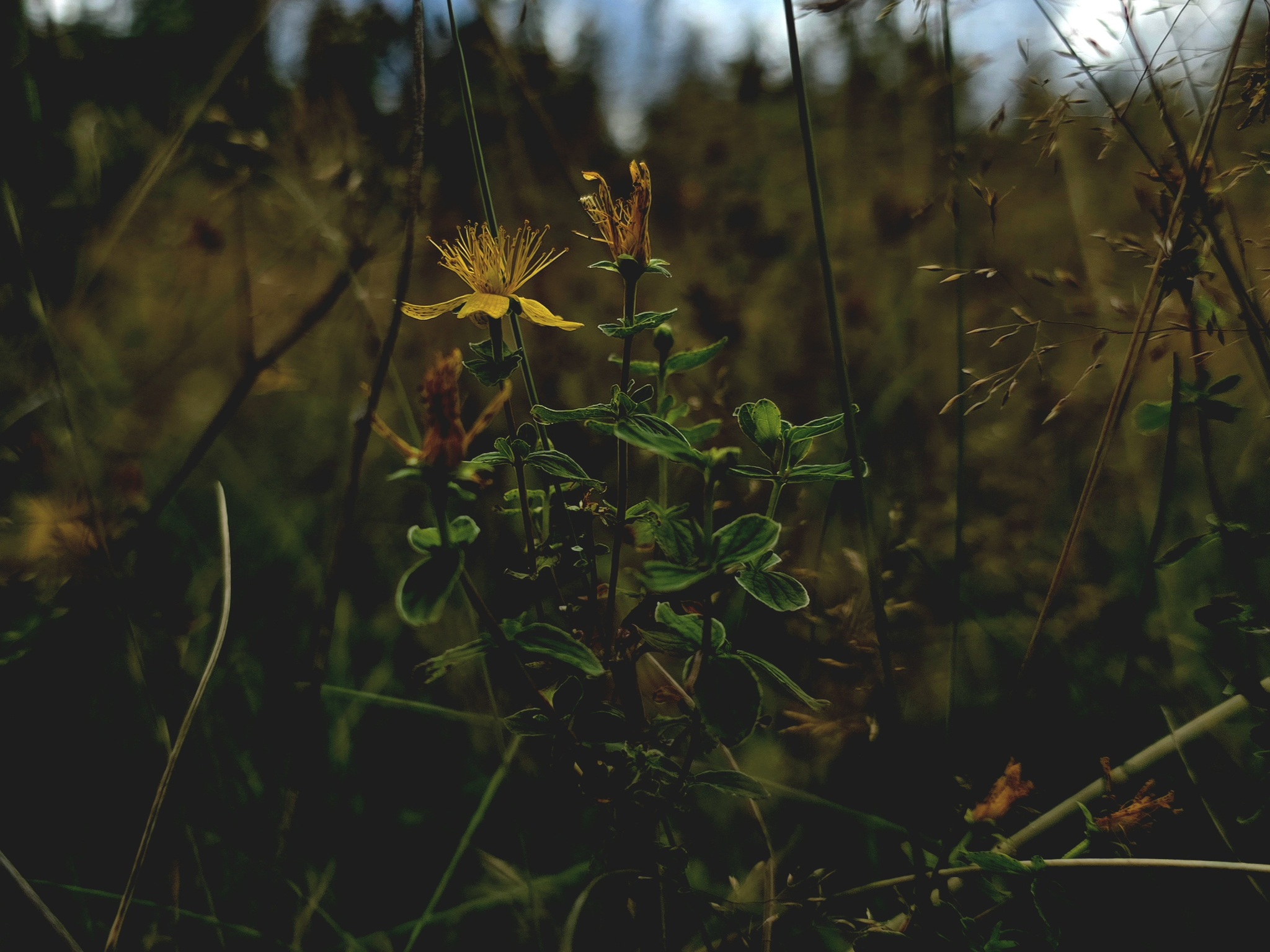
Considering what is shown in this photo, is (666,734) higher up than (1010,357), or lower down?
lower down

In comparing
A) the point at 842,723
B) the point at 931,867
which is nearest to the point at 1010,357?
the point at 842,723

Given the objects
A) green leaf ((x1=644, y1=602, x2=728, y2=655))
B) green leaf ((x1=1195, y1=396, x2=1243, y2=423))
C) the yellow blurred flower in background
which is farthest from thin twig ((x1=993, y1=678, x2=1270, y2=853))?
the yellow blurred flower in background

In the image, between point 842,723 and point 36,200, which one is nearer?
point 842,723

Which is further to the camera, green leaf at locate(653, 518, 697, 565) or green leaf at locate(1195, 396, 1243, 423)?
green leaf at locate(1195, 396, 1243, 423)

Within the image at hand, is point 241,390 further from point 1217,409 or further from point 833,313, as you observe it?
point 1217,409

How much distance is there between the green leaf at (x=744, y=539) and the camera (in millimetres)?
447

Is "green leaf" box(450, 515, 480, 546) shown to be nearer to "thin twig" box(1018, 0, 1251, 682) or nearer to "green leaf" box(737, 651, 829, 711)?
"green leaf" box(737, 651, 829, 711)

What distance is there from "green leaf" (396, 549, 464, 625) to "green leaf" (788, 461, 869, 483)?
0.86 ft

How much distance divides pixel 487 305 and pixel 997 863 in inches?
23.7

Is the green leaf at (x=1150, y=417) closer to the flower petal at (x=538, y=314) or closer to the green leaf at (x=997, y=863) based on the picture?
the green leaf at (x=997, y=863)

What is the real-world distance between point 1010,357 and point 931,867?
1314mm

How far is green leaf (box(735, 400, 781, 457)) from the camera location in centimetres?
53

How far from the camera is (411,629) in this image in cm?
130

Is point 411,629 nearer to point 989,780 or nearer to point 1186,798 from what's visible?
point 989,780
